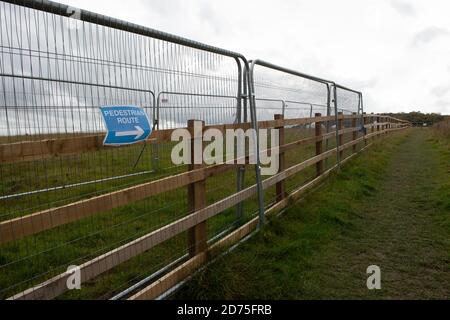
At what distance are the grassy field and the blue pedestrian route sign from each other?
33cm

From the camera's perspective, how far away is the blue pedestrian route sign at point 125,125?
3109mm

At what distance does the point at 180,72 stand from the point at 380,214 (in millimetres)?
3911

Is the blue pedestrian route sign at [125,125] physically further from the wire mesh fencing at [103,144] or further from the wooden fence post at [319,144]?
the wooden fence post at [319,144]

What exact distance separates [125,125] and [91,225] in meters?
2.31

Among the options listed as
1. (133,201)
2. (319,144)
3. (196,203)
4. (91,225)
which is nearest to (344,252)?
(196,203)

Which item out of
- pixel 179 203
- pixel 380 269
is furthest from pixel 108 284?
pixel 380 269

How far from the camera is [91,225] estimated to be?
204 inches

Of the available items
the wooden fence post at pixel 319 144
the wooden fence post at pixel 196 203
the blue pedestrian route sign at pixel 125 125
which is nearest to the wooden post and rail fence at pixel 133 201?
the wooden fence post at pixel 196 203

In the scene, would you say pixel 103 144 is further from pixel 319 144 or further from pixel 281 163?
pixel 319 144

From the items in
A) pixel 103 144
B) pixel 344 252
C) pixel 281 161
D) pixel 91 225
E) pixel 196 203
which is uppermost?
pixel 103 144

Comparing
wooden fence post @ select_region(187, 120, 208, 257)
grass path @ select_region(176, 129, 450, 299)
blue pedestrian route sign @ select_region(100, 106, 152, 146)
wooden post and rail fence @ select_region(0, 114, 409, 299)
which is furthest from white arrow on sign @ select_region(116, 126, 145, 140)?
grass path @ select_region(176, 129, 450, 299)

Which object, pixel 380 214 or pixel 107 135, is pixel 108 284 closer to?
pixel 107 135

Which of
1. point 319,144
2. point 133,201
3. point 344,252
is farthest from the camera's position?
point 319,144
